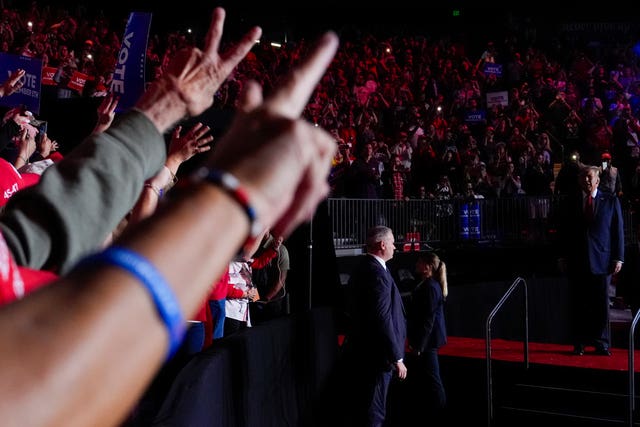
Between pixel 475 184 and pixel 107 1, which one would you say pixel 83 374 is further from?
pixel 107 1

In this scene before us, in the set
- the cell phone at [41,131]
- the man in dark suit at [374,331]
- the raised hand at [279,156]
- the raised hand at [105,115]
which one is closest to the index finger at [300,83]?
the raised hand at [279,156]

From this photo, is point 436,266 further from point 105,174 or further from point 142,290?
point 142,290

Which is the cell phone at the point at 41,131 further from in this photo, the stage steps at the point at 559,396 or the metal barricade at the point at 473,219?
the metal barricade at the point at 473,219

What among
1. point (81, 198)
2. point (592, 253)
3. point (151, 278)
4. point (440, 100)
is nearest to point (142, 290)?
point (151, 278)

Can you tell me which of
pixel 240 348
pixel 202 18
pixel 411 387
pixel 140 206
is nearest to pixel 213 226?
pixel 140 206

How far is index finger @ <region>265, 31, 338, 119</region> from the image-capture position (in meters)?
0.85

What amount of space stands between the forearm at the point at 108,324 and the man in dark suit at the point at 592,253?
9.17 meters

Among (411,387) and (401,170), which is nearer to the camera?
(411,387)

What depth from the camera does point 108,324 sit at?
0.66 m

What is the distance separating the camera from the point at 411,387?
963 centimetres

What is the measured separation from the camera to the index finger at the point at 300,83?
85cm

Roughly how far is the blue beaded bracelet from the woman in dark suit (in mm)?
7869

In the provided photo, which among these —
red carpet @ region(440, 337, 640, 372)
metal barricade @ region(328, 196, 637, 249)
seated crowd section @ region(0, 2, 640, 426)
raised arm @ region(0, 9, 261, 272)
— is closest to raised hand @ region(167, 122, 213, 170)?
raised arm @ region(0, 9, 261, 272)

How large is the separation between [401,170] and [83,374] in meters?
14.7
